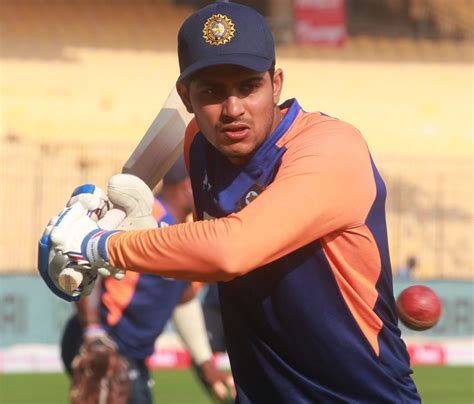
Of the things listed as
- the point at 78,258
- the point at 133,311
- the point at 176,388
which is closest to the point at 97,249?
the point at 78,258

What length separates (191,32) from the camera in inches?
178

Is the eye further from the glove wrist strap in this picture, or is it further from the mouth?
the glove wrist strap

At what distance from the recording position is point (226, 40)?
14.4 ft

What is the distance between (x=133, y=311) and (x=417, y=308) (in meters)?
3.19

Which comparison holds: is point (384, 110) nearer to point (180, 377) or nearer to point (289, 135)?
point (180, 377)

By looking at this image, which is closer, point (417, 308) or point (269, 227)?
point (269, 227)

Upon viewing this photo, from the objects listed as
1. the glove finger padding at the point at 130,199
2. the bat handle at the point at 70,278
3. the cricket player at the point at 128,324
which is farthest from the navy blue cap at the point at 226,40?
the cricket player at the point at 128,324

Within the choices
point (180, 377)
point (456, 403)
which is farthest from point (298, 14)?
point (456, 403)

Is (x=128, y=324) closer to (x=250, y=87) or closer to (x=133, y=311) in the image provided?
(x=133, y=311)

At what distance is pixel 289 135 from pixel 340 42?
2767cm

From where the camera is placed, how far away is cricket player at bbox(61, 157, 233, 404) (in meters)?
8.11

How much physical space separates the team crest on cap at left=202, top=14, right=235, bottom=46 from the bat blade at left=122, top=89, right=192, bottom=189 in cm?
107

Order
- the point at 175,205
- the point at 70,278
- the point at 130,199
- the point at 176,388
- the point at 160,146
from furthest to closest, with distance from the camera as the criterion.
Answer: the point at 176,388 < the point at 175,205 < the point at 160,146 < the point at 130,199 < the point at 70,278

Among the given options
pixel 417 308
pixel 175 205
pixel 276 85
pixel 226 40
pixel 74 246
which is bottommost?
pixel 175 205
